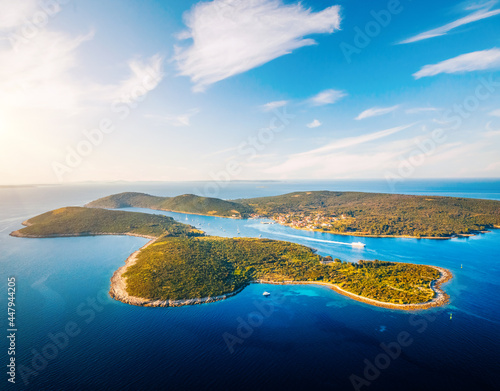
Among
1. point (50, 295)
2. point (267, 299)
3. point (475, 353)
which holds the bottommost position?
point (475, 353)

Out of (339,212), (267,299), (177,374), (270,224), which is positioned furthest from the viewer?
(339,212)

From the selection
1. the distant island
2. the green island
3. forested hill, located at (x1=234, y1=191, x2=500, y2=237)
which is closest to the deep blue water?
the green island

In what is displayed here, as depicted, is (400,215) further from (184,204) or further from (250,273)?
(184,204)

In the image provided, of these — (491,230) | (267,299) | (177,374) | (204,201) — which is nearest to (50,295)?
(177,374)

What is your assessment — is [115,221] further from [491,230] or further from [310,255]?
[491,230]

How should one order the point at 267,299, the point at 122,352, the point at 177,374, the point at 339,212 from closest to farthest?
the point at 177,374, the point at 122,352, the point at 267,299, the point at 339,212

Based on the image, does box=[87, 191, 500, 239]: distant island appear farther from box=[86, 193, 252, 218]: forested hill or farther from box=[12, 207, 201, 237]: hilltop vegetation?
box=[12, 207, 201, 237]: hilltop vegetation

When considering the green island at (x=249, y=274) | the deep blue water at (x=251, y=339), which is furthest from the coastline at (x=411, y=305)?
the deep blue water at (x=251, y=339)

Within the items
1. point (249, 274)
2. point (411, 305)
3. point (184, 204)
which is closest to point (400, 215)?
point (411, 305)
